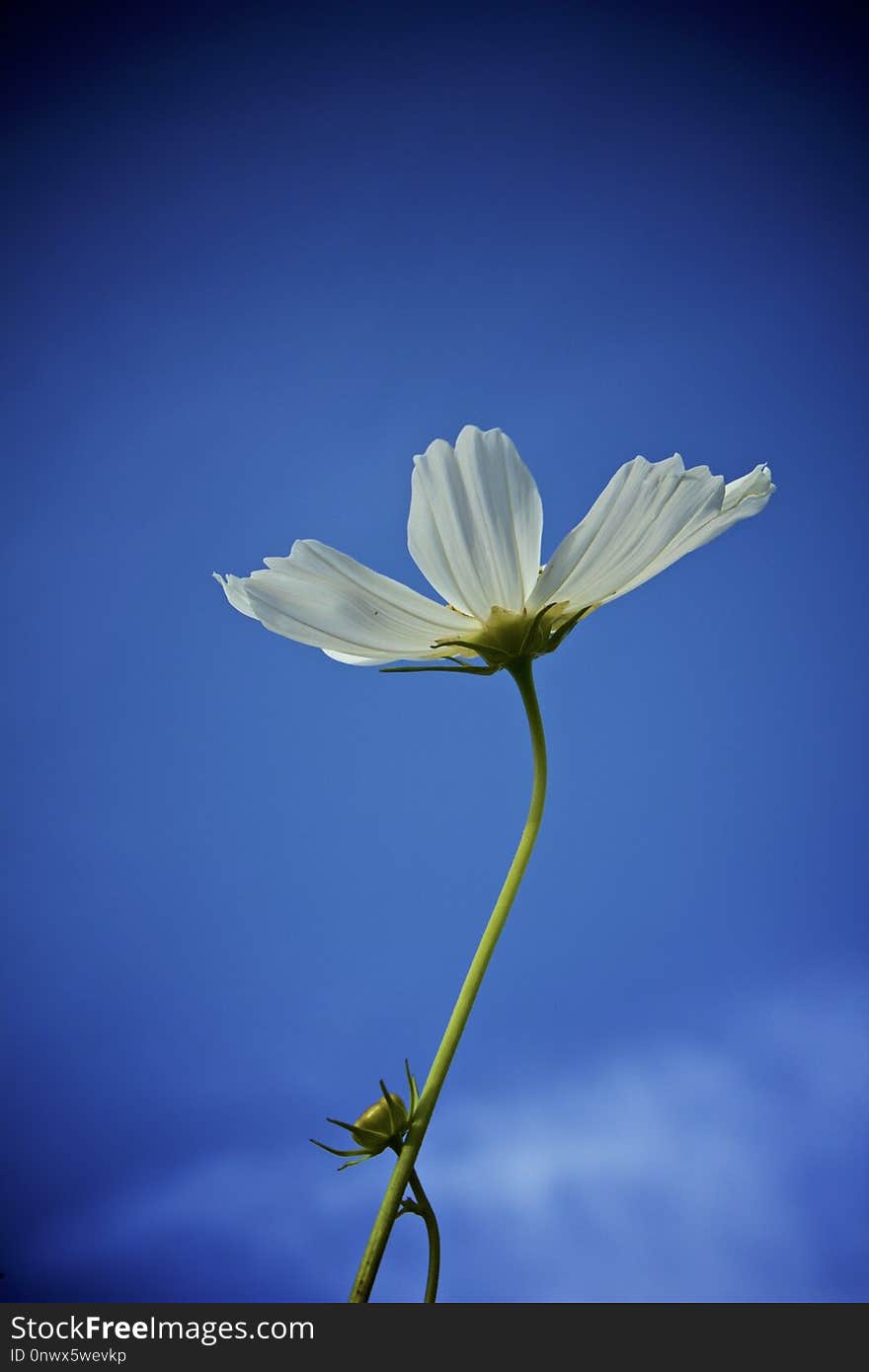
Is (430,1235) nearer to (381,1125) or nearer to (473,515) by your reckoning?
(381,1125)

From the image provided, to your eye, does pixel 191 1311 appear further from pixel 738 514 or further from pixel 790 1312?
pixel 738 514

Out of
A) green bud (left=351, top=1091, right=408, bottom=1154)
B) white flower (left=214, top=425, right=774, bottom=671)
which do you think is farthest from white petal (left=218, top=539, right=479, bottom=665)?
green bud (left=351, top=1091, right=408, bottom=1154)

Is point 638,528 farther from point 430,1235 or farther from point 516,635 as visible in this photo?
point 430,1235

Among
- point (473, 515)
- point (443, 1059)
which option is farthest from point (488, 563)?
point (443, 1059)

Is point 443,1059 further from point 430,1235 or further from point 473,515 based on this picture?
point 473,515

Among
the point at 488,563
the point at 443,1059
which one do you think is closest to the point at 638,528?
the point at 488,563

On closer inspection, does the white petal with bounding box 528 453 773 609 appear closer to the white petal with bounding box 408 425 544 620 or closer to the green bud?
the white petal with bounding box 408 425 544 620

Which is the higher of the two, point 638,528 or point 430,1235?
point 638,528

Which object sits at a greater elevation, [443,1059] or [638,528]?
[638,528]
